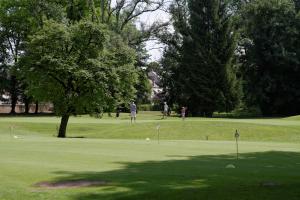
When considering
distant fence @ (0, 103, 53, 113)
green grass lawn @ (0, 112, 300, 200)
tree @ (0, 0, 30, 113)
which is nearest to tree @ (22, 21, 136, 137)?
green grass lawn @ (0, 112, 300, 200)

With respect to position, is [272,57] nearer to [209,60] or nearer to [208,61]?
[209,60]

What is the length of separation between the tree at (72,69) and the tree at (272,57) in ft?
129

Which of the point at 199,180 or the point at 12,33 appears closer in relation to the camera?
the point at 199,180

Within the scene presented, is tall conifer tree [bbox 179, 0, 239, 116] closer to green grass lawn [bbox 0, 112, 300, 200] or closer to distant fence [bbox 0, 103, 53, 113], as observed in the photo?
distant fence [bbox 0, 103, 53, 113]

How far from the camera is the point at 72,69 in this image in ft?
144

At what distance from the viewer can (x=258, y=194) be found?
12.3 meters

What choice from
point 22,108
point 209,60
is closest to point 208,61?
point 209,60

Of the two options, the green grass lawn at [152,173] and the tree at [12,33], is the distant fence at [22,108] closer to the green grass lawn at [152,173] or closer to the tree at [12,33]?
the tree at [12,33]

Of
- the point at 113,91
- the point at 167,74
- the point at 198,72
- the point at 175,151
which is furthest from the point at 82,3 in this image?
the point at 175,151

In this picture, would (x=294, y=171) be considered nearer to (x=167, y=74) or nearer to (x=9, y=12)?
(x=167, y=74)

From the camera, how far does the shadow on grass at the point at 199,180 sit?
12.4 metres

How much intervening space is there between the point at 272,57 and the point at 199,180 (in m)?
67.4

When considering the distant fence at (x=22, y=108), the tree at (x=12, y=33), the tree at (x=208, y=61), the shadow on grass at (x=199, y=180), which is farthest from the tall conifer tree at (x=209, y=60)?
the shadow on grass at (x=199, y=180)

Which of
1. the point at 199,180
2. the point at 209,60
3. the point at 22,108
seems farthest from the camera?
the point at 22,108
